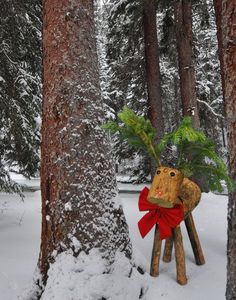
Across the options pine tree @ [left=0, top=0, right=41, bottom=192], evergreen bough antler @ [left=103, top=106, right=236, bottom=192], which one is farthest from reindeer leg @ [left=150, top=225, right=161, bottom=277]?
pine tree @ [left=0, top=0, right=41, bottom=192]

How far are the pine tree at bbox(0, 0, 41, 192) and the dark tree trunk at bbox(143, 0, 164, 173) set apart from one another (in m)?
3.72

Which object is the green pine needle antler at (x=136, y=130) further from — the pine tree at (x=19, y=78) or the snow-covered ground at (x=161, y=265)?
the pine tree at (x=19, y=78)

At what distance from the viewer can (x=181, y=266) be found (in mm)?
4227

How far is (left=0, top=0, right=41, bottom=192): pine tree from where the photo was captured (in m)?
7.18

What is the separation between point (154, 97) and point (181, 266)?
727 cm

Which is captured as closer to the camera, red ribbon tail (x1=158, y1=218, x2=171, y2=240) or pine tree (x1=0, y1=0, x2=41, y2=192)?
red ribbon tail (x1=158, y1=218, x2=171, y2=240)

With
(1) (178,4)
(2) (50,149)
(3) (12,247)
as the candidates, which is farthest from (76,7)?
(1) (178,4)

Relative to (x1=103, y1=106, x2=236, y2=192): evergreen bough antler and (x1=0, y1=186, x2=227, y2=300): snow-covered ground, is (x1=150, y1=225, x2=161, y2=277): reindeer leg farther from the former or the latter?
(x1=103, y1=106, x2=236, y2=192): evergreen bough antler

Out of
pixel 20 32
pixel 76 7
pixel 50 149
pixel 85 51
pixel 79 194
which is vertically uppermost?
pixel 20 32

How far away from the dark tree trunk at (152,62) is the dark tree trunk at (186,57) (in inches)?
30.0

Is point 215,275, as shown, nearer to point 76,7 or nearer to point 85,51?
point 85,51

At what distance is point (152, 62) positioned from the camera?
10711 millimetres

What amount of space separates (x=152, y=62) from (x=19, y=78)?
4.59 metres

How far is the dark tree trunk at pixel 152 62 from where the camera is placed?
10.6 m
